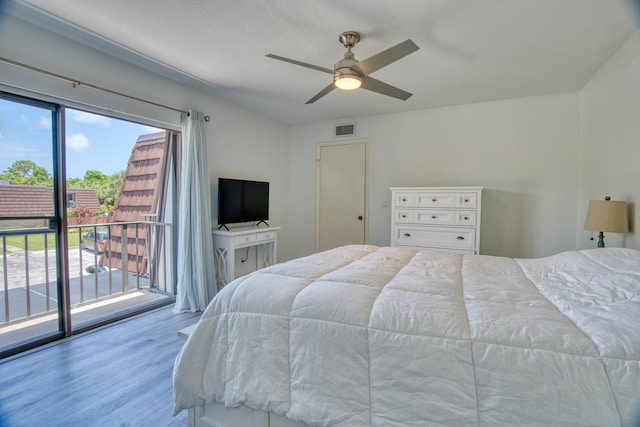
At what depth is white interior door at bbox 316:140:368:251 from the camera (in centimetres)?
438

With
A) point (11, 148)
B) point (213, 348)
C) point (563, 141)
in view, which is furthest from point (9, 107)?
point (563, 141)

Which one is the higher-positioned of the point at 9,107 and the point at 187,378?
the point at 9,107

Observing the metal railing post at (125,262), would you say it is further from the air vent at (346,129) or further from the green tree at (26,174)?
the air vent at (346,129)

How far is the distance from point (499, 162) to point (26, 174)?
478 cm

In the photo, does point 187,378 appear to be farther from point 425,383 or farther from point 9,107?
point 9,107

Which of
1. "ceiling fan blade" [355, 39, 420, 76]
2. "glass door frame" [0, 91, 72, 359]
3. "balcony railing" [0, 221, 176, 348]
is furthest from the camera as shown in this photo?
"balcony railing" [0, 221, 176, 348]

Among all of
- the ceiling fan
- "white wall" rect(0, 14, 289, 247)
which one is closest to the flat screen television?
"white wall" rect(0, 14, 289, 247)

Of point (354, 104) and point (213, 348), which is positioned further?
point (354, 104)

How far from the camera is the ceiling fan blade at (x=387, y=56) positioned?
5.82 ft

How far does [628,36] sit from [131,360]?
4.49 m

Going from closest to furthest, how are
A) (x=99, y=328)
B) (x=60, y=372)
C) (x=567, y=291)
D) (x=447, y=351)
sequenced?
(x=447, y=351) < (x=567, y=291) < (x=60, y=372) < (x=99, y=328)

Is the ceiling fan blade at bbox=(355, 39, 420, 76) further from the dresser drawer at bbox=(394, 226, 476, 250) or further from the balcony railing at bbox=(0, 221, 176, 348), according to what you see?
the balcony railing at bbox=(0, 221, 176, 348)

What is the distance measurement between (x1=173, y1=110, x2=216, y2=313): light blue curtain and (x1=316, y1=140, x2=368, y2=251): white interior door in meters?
2.01

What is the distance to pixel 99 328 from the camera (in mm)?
2652
